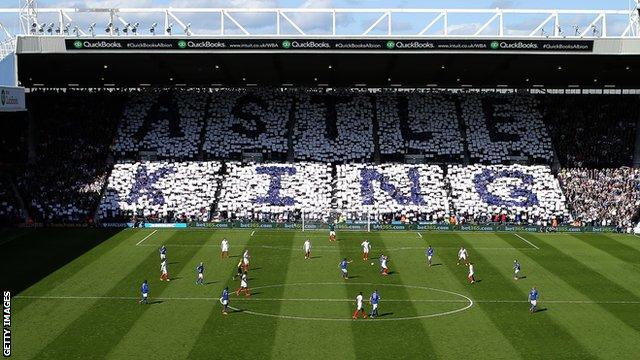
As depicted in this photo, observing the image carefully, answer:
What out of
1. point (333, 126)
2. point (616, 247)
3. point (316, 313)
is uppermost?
point (333, 126)

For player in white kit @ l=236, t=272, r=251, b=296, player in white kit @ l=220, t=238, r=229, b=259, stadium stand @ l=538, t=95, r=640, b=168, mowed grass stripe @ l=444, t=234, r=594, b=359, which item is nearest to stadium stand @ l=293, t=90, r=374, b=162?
stadium stand @ l=538, t=95, r=640, b=168

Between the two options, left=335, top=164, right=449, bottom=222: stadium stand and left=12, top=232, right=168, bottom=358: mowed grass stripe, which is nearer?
left=12, top=232, right=168, bottom=358: mowed grass stripe

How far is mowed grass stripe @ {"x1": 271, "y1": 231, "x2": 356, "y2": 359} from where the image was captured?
119ft

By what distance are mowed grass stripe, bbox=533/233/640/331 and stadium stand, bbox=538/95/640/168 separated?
24.2 meters

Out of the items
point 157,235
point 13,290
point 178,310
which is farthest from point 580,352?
point 157,235

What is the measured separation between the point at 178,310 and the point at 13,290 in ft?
33.2

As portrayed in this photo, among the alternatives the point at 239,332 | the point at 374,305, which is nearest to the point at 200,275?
the point at 239,332

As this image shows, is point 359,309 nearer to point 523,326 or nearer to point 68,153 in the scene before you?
point 523,326

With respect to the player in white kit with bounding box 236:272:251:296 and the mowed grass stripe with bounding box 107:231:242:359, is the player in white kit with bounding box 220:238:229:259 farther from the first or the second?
the player in white kit with bounding box 236:272:251:296

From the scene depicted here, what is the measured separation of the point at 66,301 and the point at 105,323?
5.25 metres

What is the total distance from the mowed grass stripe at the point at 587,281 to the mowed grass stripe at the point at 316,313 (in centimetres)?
1271

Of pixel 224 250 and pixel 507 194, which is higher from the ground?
pixel 507 194

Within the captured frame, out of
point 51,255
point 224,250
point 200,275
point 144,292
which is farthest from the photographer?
point 51,255

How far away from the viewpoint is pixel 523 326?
40562 mm
